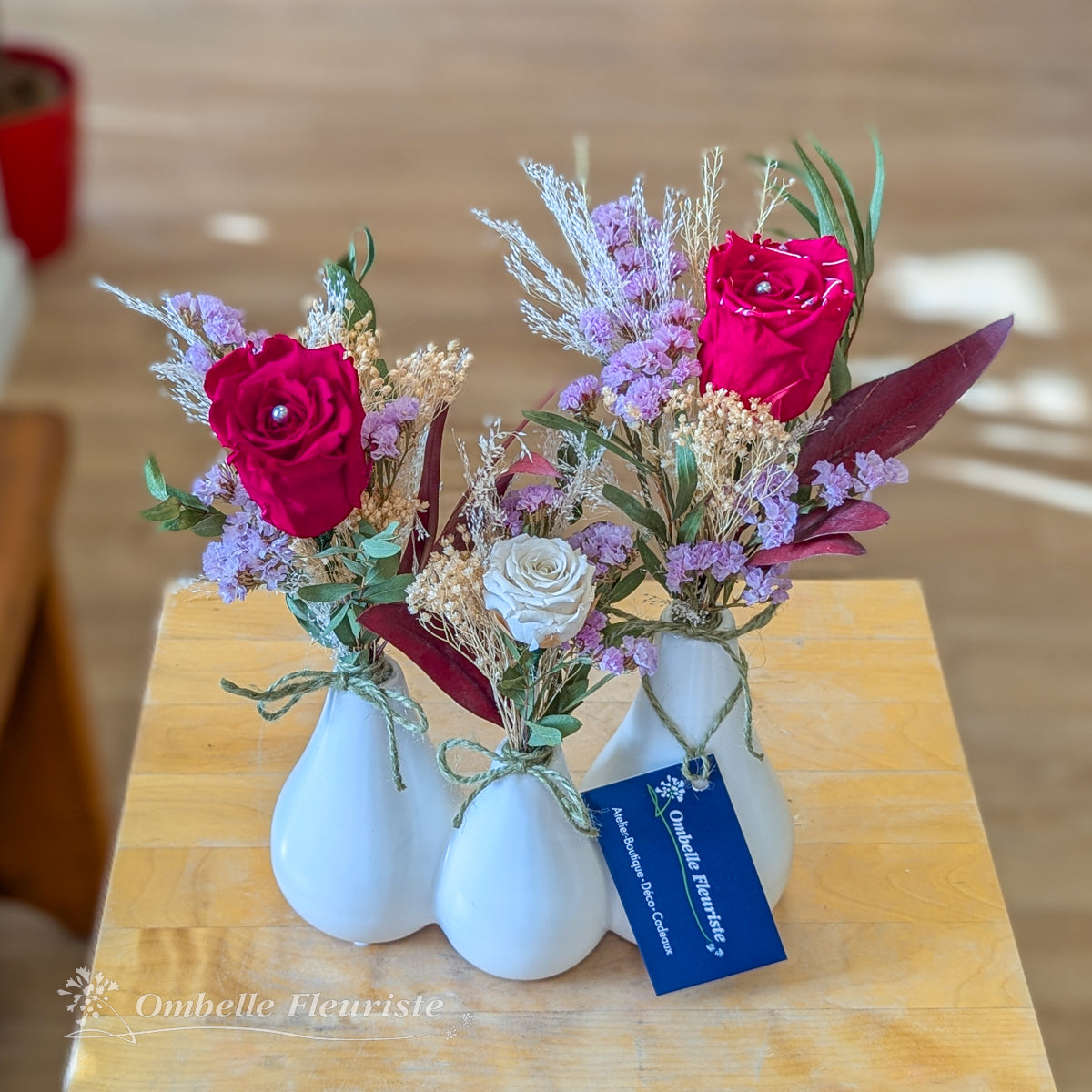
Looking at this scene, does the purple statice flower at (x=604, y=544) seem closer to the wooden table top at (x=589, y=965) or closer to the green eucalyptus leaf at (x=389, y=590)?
the green eucalyptus leaf at (x=389, y=590)

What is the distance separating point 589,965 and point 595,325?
1.53 feet

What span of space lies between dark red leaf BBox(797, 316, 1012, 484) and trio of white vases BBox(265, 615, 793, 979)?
15cm

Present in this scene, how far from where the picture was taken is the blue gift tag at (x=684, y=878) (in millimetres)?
941

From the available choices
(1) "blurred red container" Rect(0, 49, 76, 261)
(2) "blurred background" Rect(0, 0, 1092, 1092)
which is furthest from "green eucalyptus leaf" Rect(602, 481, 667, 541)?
(1) "blurred red container" Rect(0, 49, 76, 261)

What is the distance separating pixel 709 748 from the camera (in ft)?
3.10

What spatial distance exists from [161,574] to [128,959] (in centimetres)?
140

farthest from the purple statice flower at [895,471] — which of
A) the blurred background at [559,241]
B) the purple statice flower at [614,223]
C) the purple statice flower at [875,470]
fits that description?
the blurred background at [559,241]

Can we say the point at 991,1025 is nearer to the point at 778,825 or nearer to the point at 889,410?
the point at 778,825

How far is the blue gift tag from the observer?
94cm

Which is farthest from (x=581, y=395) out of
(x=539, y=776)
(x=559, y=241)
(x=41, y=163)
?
(x=41, y=163)

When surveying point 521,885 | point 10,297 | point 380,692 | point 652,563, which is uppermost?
point 652,563

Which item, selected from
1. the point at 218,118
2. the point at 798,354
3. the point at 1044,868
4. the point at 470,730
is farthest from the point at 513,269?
the point at 218,118

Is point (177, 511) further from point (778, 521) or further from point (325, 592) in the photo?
point (778, 521)

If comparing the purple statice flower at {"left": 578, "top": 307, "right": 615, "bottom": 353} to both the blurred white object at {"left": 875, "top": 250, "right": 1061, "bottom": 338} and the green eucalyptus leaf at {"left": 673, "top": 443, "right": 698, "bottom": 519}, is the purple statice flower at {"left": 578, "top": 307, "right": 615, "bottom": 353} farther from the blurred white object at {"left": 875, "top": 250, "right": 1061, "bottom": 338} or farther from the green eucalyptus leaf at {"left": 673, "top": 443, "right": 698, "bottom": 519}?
the blurred white object at {"left": 875, "top": 250, "right": 1061, "bottom": 338}
